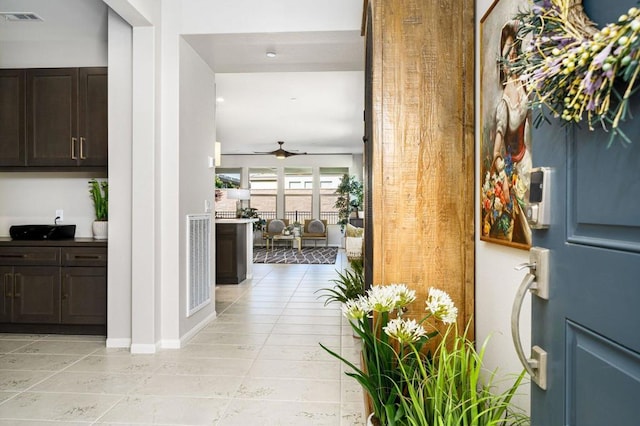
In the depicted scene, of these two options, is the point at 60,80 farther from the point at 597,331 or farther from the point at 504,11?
the point at 597,331

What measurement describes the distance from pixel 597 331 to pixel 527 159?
85cm

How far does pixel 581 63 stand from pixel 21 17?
4257 mm

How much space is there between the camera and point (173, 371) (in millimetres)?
2812

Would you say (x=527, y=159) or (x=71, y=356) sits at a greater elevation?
(x=527, y=159)

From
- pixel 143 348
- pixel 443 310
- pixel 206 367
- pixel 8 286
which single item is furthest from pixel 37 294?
pixel 443 310

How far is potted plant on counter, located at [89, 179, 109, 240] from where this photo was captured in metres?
3.57

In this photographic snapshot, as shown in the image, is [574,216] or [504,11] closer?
[574,216]

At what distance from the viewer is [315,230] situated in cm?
1145

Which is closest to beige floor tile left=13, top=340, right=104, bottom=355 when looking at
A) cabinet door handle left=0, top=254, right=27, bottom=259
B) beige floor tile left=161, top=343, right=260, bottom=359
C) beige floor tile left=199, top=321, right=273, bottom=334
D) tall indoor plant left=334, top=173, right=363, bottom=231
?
beige floor tile left=161, top=343, right=260, bottom=359

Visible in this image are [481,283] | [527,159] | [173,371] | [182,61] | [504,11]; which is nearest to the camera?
[527,159]

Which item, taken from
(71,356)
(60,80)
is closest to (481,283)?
(71,356)

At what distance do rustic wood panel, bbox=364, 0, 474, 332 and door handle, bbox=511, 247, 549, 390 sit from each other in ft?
3.61

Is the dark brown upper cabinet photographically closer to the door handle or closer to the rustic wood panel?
the rustic wood panel

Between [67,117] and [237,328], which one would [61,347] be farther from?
[67,117]
